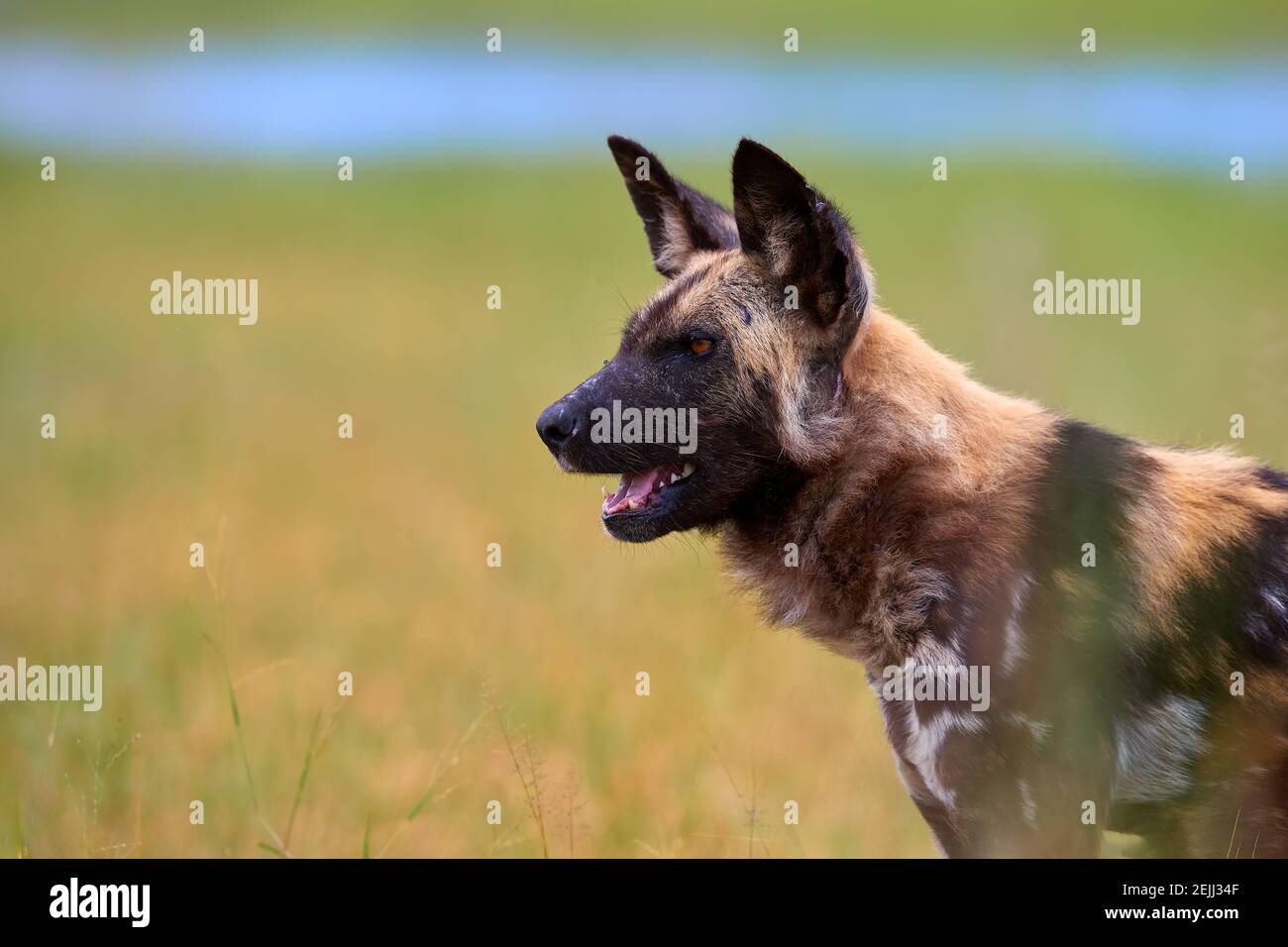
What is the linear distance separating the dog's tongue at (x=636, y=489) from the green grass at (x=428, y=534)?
2.18 ft

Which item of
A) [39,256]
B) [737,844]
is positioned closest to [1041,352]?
[737,844]

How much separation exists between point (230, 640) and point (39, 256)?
842 inches

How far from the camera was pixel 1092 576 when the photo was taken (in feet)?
17.0

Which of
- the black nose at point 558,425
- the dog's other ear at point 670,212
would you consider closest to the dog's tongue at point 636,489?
the black nose at point 558,425

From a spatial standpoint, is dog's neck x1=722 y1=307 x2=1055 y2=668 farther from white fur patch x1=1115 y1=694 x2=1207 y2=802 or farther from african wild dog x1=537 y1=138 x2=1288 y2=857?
white fur patch x1=1115 y1=694 x2=1207 y2=802

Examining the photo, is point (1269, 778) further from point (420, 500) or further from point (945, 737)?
point (420, 500)

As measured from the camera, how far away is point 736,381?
5.74 m

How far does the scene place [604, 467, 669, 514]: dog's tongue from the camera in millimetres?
5863

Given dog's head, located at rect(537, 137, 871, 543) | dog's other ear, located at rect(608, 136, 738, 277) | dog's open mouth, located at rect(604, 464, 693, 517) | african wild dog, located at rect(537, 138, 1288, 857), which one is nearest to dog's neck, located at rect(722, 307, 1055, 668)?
african wild dog, located at rect(537, 138, 1288, 857)

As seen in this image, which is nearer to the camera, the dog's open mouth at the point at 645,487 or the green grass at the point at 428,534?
the dog's open mouth at the point at 645,487

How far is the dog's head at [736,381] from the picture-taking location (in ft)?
18.2

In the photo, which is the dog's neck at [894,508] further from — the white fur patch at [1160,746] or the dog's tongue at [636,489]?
the white fur patch at [1160,746]

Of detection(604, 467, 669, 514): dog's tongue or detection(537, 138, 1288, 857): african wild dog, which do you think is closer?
detection(537, 138, 1288, 857): african wild dog

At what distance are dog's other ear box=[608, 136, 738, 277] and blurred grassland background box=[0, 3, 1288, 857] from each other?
145 centimetres
